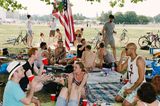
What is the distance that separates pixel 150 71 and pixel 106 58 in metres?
2.75

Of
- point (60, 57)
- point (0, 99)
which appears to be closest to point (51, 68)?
point (60, 57)

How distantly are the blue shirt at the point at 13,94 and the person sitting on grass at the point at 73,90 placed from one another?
6.21ft

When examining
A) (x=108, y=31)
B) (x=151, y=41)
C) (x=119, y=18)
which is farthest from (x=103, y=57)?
(x=119, y=18)

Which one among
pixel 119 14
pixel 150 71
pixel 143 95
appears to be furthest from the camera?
pixel 119 14

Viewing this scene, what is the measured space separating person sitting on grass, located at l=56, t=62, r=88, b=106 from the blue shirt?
1.89 metres

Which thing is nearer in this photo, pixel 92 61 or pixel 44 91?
pixel 44 91

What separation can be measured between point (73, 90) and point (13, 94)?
6.76ft

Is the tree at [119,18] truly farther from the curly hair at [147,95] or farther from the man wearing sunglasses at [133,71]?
the curly hair at [147,95]

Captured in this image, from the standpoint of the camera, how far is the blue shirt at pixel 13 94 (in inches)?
190

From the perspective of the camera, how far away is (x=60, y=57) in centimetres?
1360

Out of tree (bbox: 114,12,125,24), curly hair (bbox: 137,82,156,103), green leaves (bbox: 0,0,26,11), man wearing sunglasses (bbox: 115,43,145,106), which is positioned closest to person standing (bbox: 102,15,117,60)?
green leaves (bbox: 0,0,26,11)

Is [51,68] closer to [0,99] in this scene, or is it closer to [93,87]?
[93,87]

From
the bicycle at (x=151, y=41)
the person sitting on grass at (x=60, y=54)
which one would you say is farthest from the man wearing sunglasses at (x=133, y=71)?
the bicycle at (x=151, y=41)

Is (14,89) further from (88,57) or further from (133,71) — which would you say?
(88,57)
